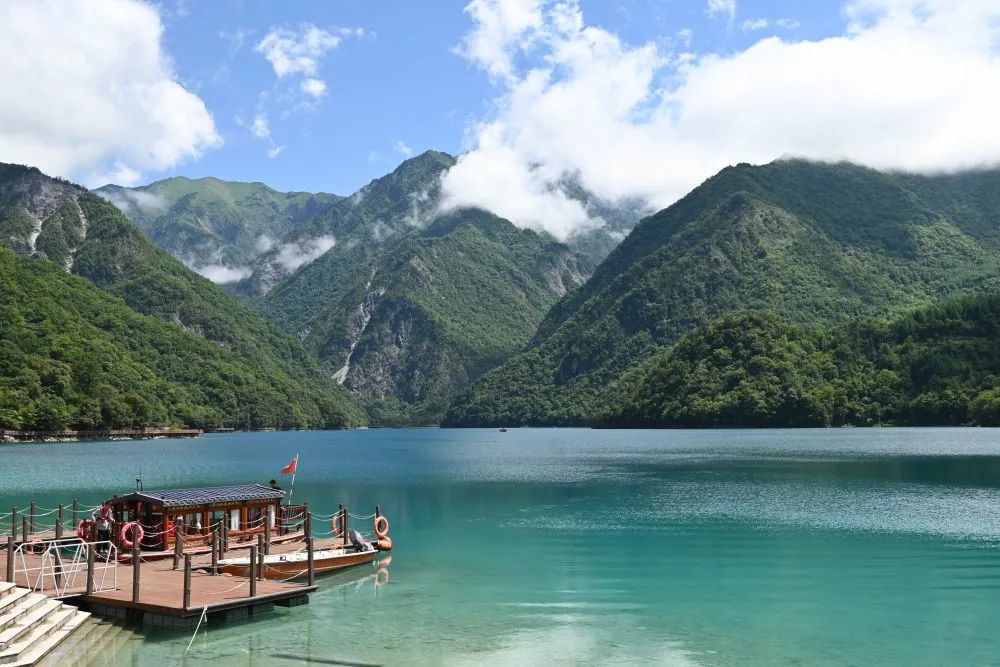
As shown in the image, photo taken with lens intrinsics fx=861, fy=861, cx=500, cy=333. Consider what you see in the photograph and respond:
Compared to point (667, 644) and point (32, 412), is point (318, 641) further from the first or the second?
point (32, 412)

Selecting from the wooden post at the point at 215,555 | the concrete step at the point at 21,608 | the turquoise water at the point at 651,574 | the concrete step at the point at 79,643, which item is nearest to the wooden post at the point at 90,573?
the concrete step at the point at 79,643

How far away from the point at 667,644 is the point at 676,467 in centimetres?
8466

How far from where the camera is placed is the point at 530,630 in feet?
107

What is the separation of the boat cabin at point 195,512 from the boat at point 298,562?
92.5 inches

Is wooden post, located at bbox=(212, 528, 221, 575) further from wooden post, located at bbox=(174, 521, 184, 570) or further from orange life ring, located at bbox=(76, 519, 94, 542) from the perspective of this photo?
orange life ring, located at bbox=(76, 519, 94, 542)

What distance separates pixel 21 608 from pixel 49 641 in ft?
5.26

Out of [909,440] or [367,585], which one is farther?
[909,440]

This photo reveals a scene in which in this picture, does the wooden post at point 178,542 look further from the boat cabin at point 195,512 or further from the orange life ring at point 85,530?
the orange life ring at point 85,530

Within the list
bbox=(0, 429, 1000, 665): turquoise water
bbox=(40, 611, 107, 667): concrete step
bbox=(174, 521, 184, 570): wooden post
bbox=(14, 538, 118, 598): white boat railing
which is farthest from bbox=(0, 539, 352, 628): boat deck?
bbox=(174, 521, 184, 570): wooden post

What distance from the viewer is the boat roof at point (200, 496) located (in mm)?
43906

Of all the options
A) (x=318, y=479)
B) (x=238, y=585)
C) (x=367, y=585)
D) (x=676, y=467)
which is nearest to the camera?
(x=238, y=585)

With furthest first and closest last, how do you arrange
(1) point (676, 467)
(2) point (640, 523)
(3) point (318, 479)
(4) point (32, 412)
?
(4) point (32, 412) → (1) point (676, 467) → (3) point (318, 479) → (2) point (640, 523)

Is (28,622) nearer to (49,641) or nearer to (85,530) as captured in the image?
(49,641)

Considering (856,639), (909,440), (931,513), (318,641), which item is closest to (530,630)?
(318,641)
